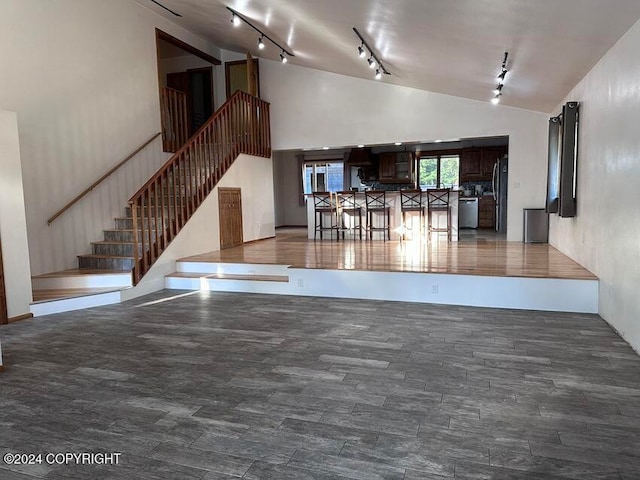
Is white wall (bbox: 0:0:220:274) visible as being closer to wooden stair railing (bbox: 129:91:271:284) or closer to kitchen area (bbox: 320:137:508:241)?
wooden stair railing (bbox: 129:91:271:284)

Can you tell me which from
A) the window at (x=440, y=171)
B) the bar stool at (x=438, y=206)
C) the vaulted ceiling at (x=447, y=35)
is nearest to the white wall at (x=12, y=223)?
the vaulted ceiling at (x=447, y=35)

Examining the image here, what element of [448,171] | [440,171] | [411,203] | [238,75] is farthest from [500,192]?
[238,75]

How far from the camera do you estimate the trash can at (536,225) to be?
7.59 meters

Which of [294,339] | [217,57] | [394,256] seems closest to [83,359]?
[294,339]

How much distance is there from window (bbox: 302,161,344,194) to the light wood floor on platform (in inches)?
169

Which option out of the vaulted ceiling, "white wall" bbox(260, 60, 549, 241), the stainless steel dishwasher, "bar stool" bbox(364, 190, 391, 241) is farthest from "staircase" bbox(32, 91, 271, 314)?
the stainless steel dishwasher

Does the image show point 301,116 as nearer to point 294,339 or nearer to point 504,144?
point 504,144

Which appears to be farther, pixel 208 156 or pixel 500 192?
pixel 500 192

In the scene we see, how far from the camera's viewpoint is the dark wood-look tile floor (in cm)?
199

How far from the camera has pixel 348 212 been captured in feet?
29.0

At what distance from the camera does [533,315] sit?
4406mm

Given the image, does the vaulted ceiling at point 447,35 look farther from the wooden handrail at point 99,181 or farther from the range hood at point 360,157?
the range hood at point 360,157

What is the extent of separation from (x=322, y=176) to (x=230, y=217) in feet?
17.1

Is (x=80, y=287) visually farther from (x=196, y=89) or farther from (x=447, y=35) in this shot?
(x=196, y=89)
